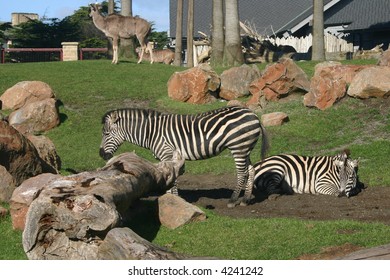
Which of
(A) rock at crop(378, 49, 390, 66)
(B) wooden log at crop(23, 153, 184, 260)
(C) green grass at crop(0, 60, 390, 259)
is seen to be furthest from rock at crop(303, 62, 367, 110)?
(B) wooden log at crop(23, 153, 184, 260)

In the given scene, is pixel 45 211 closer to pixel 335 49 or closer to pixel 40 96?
pixel 40 96

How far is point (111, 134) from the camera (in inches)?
623

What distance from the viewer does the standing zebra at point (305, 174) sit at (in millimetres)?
15789

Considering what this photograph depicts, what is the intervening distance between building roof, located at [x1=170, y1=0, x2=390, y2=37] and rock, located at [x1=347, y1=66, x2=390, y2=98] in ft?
73.6

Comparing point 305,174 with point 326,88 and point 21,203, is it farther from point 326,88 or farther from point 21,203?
point 326,88

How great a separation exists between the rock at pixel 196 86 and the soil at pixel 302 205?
8660mm

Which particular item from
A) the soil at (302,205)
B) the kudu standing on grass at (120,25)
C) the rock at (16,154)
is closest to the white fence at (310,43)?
the kudu standing on grass at (120,25)

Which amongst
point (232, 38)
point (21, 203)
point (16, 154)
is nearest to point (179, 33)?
point (232, 38)

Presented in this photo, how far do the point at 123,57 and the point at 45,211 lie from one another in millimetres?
28550

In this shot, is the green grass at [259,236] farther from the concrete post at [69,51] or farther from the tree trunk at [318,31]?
the concrete post at [69,51]

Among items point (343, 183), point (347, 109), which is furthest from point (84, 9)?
point (343, 183)

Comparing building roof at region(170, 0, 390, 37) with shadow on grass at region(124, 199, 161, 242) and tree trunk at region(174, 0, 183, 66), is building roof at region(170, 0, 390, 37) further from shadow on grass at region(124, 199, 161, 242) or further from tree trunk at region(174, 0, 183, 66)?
shadow on grass at region(124, 199, 161, 242)

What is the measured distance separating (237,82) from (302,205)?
11.8 metres

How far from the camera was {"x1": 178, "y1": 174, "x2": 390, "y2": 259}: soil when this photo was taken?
13617 millimetres
